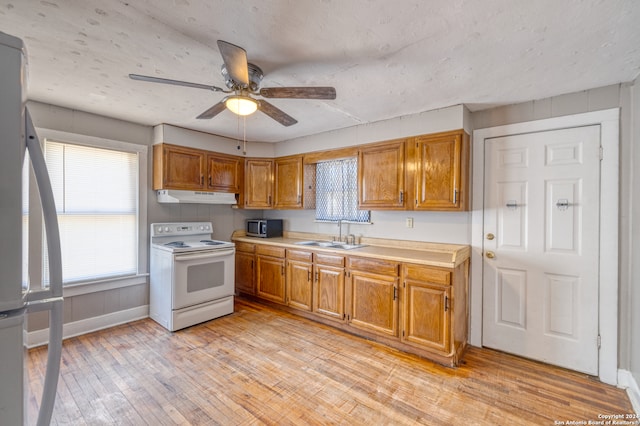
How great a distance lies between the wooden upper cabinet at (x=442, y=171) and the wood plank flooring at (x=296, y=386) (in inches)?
57.0

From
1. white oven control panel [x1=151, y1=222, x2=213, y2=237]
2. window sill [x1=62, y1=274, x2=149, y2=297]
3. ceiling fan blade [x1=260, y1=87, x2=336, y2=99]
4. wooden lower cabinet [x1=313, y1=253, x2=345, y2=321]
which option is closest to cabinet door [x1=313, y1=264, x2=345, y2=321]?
wooden lower cabinet [x1=313, y1=253, x2=345, y2=321]

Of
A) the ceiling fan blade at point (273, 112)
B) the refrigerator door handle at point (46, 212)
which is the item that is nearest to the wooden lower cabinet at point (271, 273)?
the ceiling fan blade at point (273, 112)

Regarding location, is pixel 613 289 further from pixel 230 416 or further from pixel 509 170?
pixel 230 416

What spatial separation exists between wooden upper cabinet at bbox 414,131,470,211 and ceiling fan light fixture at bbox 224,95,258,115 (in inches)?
68.4

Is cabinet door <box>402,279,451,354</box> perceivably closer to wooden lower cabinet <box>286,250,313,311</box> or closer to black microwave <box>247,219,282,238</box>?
wooden lower cabinet <box>286,250,313,311</box>

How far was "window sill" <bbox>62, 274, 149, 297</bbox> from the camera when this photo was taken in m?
2.96

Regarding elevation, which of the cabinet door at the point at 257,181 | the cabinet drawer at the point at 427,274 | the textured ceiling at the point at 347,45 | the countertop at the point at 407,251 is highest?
the textured ceiling at the point at 347,45

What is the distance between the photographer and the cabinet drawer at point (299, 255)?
3.44 m

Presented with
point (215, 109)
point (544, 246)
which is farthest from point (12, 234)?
point (544, 246)

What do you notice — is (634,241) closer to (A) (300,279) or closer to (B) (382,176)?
(B) (382,176)

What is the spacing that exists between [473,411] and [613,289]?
150cm

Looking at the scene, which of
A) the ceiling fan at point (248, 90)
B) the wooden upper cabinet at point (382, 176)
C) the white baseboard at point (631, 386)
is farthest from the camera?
the wooden upper cabinet at point (382, 176)

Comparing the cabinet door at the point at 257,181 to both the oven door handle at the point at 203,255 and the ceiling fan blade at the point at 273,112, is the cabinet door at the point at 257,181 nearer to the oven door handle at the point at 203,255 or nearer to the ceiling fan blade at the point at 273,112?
the oven door handle at the point at 203,255

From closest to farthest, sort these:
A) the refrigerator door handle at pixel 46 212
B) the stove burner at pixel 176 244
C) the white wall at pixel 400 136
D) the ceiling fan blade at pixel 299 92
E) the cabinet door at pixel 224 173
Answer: the refrigerator door handle at pixel 46 212 → the ceiling fan blade at pixel 299 92 → the white wall at pixel 400 136 → the stove burner at pixel 176 244 → the cabinet door at pixel 224 173
